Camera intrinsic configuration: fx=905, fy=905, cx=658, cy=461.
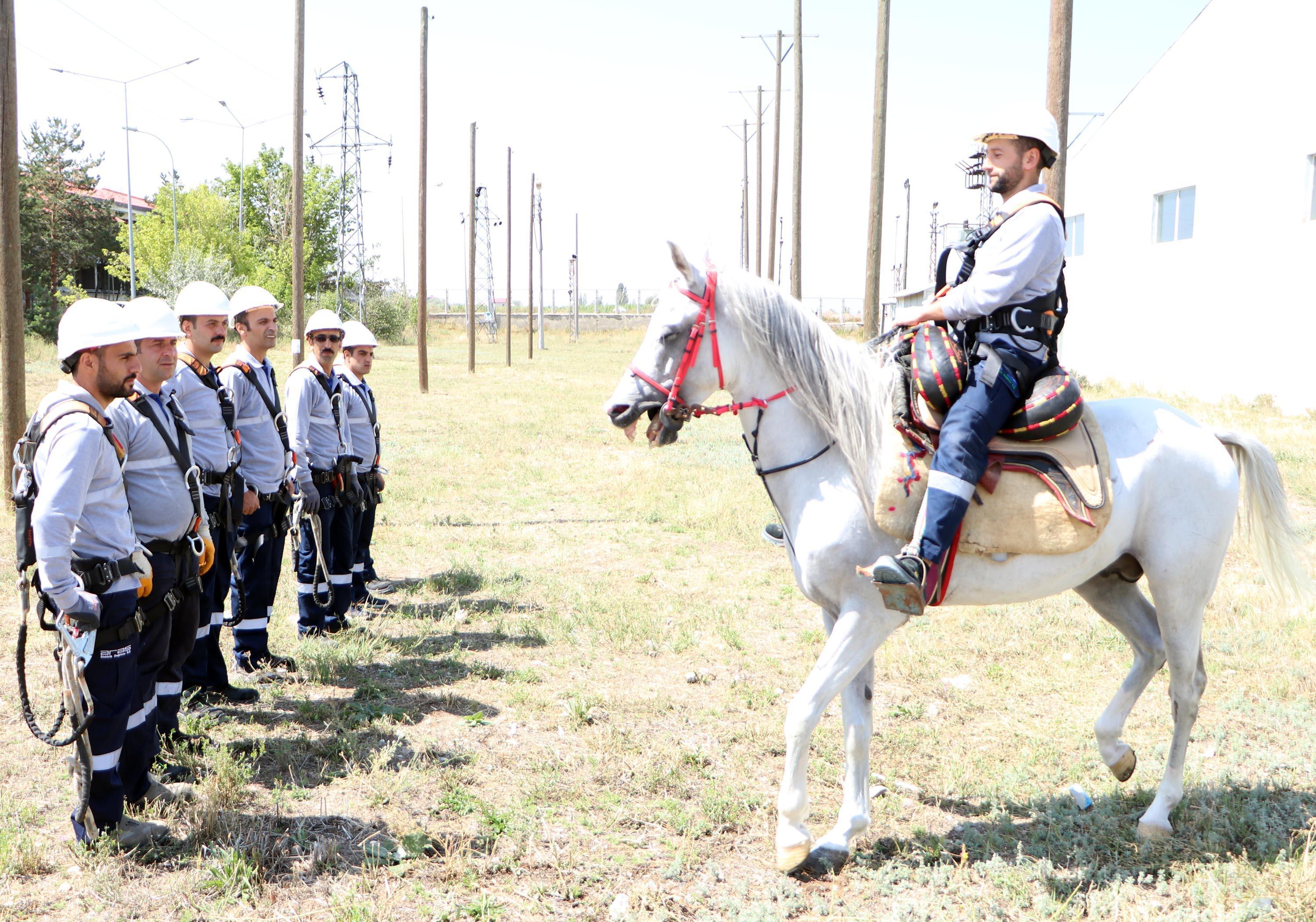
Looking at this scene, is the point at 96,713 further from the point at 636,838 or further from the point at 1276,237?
the point at 1276,237

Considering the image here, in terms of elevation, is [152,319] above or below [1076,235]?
below

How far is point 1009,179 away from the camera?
13.4 ft

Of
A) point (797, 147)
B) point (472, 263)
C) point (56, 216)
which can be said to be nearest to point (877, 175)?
point (797, 147)

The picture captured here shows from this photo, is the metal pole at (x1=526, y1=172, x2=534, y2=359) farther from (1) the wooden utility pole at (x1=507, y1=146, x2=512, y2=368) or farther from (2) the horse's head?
(2) the horse's head

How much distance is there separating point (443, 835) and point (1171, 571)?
3.66 m

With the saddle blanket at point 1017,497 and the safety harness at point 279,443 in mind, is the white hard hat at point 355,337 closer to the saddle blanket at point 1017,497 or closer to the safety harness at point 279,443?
the safety harness at point 279,443

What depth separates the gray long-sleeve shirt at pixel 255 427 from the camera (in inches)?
238

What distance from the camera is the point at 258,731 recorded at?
5414 millimetres

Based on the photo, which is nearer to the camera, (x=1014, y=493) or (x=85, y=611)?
(x=85, y=611)

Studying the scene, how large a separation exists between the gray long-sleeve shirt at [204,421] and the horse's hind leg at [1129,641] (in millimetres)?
5074

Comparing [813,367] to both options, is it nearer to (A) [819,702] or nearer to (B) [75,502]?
(A) [819,702]

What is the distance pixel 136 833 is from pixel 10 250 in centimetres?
776

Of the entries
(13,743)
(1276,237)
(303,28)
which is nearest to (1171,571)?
(13,743)

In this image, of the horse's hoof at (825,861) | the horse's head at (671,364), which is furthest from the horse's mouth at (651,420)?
the horse's hoof at (825,861)
